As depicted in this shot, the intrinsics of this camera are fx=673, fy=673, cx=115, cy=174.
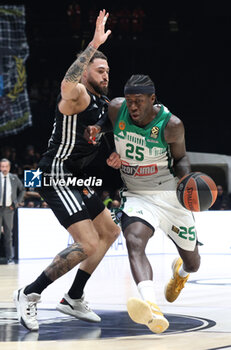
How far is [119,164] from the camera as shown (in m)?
5.39

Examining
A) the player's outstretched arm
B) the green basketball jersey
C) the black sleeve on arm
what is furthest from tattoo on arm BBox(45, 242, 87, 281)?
the player's outstretched arm

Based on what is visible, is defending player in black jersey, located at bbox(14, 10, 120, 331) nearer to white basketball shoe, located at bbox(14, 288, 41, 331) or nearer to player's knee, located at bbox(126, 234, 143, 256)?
white basketball shoe, located at bbox(14, 288, 41, 331)

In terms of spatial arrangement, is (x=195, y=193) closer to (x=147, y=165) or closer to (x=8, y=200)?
(x=147, y=165)

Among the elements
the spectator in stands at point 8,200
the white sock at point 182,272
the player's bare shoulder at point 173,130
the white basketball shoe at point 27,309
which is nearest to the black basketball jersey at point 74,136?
the player's bare shoulder at point 173,130

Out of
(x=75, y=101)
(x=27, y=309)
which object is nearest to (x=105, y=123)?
(x=75, y=101)

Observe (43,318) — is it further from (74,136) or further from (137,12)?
(137,12)

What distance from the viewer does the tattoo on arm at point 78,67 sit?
5070 millimetres

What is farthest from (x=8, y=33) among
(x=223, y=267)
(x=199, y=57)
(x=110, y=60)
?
(x=223, y=267)

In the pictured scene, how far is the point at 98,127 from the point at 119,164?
342mm

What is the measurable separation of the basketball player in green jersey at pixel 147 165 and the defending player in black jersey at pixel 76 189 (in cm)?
20

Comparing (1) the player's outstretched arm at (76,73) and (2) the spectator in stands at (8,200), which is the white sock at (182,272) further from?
(2) the spectator in stands at (8,200)

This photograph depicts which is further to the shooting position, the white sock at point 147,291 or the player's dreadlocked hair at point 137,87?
the player's dreadlocked hair at point 137,87

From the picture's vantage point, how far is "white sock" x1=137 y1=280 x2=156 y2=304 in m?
4.73

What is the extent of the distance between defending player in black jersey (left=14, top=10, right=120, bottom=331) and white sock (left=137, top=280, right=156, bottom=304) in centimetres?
66
